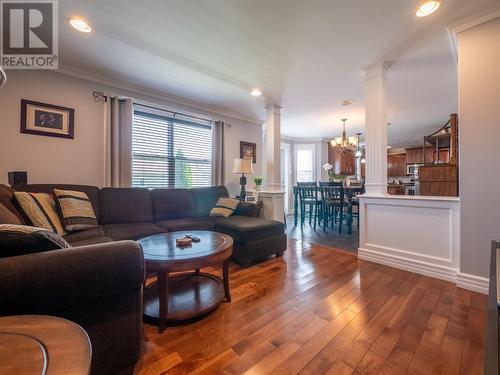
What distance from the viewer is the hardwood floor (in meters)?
1.22

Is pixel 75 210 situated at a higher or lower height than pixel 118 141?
lower

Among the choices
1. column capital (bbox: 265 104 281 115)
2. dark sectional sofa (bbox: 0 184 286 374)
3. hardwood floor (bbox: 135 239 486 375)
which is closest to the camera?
dark sectional sofa (bbox: 0 184 286 374)

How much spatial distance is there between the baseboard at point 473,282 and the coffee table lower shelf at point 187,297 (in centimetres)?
215

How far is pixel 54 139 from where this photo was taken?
279 cm

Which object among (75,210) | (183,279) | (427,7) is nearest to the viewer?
(427,7)

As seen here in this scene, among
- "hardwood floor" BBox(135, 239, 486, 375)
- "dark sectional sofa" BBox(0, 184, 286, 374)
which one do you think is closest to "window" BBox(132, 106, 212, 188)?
"dark sectional sofa" BBox(0, 184, 286, 374)

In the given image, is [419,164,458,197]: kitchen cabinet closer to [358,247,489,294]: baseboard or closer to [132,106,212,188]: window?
[358,247,489,294]: baseboard

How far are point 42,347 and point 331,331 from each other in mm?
1523

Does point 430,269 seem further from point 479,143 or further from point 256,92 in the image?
point 256,92

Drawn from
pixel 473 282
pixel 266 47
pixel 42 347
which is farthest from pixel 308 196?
pixel 42 347

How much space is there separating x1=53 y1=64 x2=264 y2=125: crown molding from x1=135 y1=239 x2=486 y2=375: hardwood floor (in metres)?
3.06

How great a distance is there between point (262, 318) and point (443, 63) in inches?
136

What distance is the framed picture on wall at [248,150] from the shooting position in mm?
4791

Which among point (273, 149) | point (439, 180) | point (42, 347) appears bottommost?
point (42, 347)
